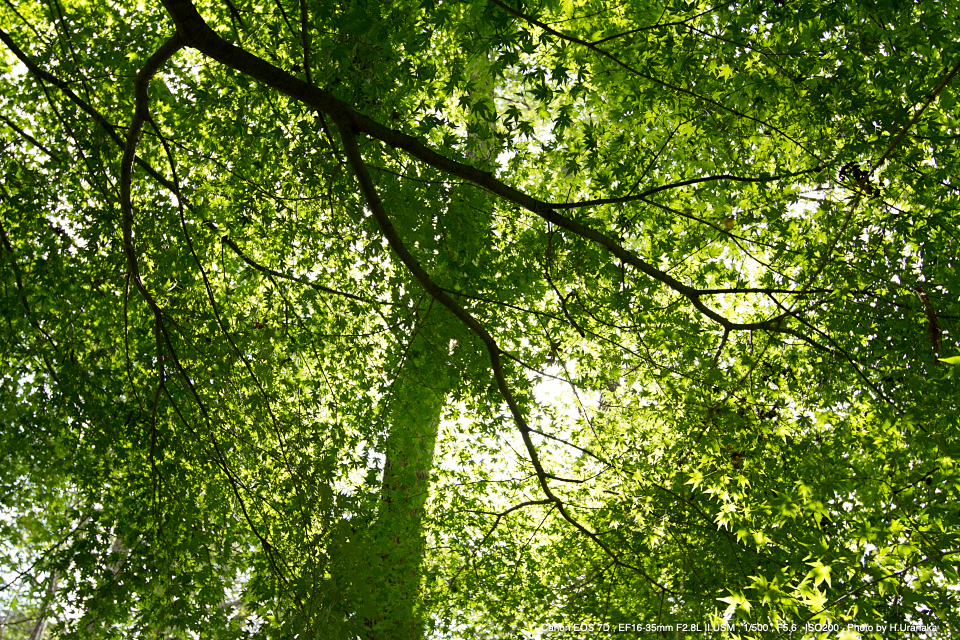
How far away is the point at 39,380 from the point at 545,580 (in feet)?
19.1

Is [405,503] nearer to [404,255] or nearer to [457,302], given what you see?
[457,302]

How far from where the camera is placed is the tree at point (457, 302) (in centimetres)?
430

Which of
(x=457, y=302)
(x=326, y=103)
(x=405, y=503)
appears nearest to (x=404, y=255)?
(x=326, y=103)

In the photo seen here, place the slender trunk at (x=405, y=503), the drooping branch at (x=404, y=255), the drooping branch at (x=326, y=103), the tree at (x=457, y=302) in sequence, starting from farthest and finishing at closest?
the slender trunk at (x=405, y=503), the tree at (x=457, y=302), the drooping branch at (x=404, y=255), the drooping branch at (x=326, y=103)

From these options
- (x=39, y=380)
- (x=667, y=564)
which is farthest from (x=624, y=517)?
(x=39, y=380)

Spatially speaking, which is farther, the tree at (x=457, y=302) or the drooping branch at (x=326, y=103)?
the tree at (x=457, y=302)

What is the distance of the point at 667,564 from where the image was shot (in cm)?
661

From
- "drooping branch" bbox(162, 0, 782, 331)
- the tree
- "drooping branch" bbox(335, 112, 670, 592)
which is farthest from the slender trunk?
"drooping branch" bbox(162, 0, 782, 331)

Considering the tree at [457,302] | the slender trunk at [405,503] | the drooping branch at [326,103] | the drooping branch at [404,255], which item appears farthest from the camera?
the slender trunk at [405,503]

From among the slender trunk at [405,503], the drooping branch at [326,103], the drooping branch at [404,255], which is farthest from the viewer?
the slender trunk at [405,503]

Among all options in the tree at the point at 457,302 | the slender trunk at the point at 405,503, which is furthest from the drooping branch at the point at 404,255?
the slender trunk at the point at 405,503

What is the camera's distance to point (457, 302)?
5.07 meters

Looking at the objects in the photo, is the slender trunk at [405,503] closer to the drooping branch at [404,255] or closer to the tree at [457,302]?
the tree at [457,302]

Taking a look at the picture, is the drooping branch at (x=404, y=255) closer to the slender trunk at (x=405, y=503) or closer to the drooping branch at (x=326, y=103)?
the drooping branch at (x=326, y=103)
